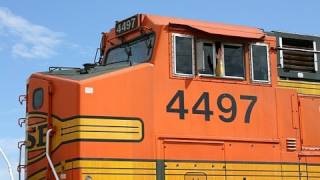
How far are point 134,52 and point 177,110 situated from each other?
1337 millimetres

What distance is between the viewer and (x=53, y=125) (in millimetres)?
8352

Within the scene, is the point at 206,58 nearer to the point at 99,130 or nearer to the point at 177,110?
the point at 177,110

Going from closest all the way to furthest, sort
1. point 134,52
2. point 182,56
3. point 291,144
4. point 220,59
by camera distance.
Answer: point 182,56, point 220,59, point 134,52, point 291,144

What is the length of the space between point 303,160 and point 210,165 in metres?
1.85

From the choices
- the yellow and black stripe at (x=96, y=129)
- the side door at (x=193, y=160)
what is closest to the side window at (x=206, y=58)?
the side door at (x=193, y=160)

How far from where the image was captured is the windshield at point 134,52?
28.9 feet

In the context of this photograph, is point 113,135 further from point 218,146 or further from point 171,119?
point 218,146

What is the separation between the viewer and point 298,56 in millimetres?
10195

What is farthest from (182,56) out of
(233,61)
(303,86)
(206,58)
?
(303,86)

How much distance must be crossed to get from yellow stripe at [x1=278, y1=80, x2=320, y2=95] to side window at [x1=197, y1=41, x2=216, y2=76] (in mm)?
1378

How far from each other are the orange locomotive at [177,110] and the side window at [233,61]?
0.05 ft

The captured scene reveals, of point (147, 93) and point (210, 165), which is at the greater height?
point (147, 93)

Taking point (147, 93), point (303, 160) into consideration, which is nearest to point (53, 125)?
point (147, 93)

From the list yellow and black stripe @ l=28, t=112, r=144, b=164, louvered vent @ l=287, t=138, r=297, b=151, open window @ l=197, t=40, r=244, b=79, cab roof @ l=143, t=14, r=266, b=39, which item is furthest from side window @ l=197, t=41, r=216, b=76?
louvered vent @ l=287, t=138, r=297, b=151
